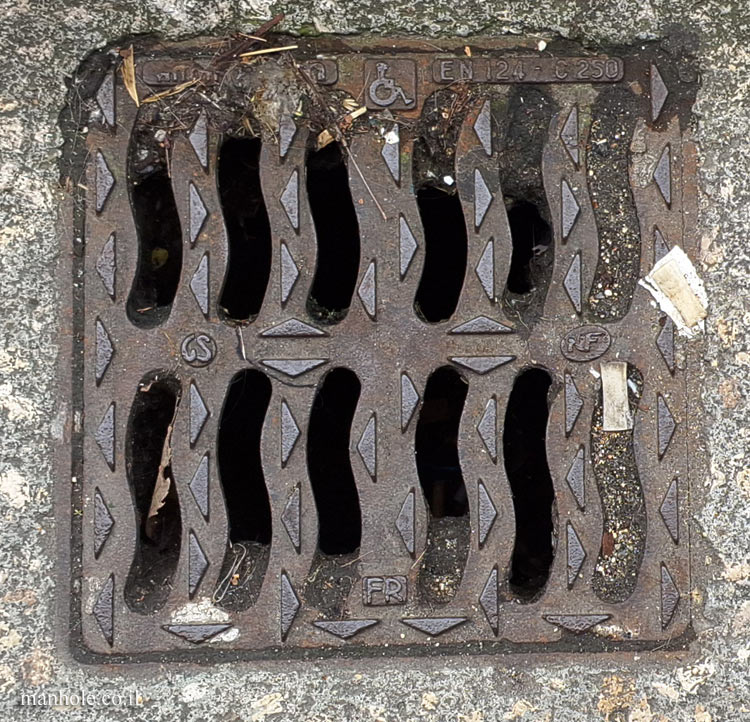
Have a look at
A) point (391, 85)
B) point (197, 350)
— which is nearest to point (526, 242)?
point (391, 85)

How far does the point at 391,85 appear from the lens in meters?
1.45

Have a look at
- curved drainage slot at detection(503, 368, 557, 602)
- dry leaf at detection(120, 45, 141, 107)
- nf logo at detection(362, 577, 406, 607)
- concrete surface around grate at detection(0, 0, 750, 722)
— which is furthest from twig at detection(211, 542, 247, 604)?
dry leaf at detection(120, 45, 141, 107)

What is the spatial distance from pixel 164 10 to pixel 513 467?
1.13 m

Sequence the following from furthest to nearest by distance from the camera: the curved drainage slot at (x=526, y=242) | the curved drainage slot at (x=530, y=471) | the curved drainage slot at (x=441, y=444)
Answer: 1. the curved drainage slot at (x=441, y=444)
2. the curved drainage slot at (x=530, y=471)
3. the curved drainage slot at (x=526, y=242)

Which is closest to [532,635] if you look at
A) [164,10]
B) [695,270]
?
[695,270]

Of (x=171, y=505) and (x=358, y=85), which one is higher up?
(x=358, y=85)

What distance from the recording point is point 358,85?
4.75ft

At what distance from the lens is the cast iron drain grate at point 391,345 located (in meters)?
1.44

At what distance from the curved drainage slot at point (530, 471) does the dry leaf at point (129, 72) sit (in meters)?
0.89

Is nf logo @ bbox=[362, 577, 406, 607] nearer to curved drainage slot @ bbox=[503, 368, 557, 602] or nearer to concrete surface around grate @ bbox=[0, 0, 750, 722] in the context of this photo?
concrete surface around grate @ bbox=[0, 0, 750, 722]

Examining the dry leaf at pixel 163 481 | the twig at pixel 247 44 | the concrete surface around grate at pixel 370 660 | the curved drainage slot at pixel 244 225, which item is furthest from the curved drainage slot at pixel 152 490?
the twig at pixel 247 44

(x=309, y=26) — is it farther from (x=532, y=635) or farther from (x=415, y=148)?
(x=532, y=635)

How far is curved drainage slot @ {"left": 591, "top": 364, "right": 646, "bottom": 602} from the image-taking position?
146 centimetres

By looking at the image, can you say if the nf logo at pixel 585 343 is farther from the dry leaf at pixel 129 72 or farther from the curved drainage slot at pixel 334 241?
the dry leaf at pixel 129 72
